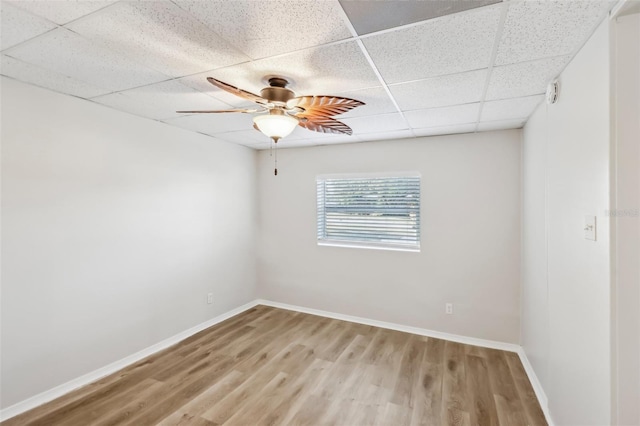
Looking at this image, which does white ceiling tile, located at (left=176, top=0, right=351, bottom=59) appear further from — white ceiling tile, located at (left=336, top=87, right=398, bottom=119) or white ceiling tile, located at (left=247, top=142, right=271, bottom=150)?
white ceiling tile, located at (left=247, top=142, right=271, bottom=150)

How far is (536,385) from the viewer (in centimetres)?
239

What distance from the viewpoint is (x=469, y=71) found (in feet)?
5.93

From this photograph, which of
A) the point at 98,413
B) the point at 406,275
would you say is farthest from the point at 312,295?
the point at 98,413

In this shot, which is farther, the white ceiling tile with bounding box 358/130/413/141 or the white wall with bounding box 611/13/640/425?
the white ceiling tile with bounding box 358/130/413/141

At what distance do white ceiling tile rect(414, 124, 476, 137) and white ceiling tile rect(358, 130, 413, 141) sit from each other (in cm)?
11

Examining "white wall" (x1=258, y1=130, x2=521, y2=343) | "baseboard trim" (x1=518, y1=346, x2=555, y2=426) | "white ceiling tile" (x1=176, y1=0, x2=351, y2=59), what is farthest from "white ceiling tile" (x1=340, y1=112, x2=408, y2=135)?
"baseboard trim" (x1=518, y1=346, x2=555, y2=426)

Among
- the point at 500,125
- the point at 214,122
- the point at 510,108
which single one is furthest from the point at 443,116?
the point at 214,122

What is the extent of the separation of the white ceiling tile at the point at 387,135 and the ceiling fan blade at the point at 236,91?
172 cm

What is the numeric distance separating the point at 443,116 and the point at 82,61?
9.01ft

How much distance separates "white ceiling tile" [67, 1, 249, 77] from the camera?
1.31 metres

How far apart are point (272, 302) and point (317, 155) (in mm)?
2303

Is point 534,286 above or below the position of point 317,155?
below

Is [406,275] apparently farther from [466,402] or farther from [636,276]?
[636,276]

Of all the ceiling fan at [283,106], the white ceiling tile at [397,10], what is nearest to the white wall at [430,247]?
the ceiling fan at [283,106]
